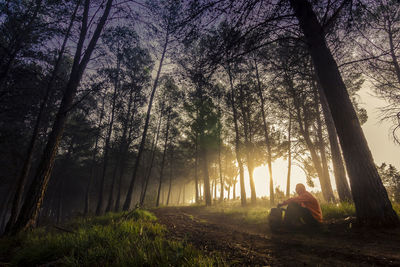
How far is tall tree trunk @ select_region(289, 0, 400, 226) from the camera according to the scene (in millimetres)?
3588

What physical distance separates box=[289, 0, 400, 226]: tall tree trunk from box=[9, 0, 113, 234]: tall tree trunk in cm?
793

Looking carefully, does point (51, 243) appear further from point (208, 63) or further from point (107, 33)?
point (107, 33)

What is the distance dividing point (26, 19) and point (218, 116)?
44.5 feet

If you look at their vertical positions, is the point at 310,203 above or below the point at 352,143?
below

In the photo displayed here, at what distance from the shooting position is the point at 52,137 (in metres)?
5.71

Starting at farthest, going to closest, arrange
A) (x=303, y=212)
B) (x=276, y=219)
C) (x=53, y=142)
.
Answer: (x=53, y=142)
(x=276, y=219)
(x=303, y=212)

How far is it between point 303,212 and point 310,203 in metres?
0.33

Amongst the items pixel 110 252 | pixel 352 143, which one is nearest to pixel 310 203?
pixel 352 143

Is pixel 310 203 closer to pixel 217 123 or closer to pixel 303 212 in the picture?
pixel 303 212

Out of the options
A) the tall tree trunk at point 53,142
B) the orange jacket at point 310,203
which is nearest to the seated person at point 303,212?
the orange jacket at point 310,203

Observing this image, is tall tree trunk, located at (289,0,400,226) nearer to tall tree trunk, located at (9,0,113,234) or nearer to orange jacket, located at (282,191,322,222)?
orange jacket, located at (282,191,322,222)

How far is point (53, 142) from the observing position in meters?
5.68

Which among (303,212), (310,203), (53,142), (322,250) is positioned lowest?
(322,250)

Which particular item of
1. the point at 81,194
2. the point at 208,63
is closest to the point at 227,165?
the point at 208,63
